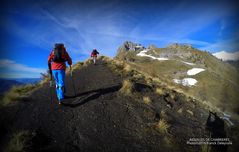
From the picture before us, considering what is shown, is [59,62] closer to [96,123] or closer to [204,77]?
[96,123]

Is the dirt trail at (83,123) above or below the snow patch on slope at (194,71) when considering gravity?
below

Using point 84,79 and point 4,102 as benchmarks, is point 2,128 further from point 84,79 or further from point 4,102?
point 84,79

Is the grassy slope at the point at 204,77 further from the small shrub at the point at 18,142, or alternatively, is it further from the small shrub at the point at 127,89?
the small shrub at the point at 18,142

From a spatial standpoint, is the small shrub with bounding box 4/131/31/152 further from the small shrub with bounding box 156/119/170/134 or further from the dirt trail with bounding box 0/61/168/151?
the small shrub with bounding box 156/119/170/134

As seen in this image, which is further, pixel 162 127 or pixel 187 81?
pixel 187 81

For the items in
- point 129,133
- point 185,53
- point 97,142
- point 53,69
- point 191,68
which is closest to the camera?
point 97,142

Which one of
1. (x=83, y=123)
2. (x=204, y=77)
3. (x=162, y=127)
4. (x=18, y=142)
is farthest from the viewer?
(x=204, y=77)

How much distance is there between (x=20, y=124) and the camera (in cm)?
534

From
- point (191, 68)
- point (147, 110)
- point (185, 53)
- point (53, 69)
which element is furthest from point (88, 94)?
point (185, 53)

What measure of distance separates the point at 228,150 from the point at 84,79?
9.71 meters

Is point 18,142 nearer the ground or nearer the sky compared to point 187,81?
nearer the sky

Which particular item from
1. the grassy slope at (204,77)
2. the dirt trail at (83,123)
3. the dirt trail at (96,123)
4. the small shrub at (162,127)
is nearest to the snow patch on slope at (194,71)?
the grassy slope at (204,77)

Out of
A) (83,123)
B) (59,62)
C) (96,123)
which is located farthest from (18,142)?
(59,62)

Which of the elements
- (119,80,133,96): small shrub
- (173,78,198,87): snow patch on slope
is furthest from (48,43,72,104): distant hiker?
(173,78,198,87): snow patch on slope
